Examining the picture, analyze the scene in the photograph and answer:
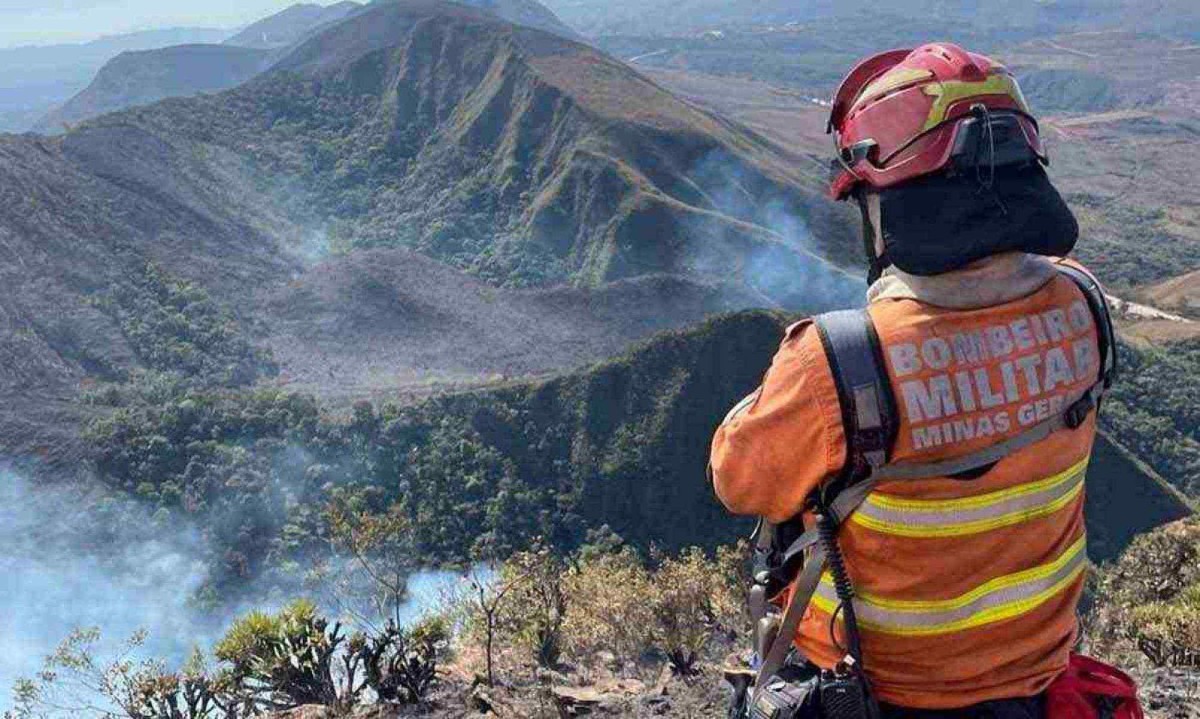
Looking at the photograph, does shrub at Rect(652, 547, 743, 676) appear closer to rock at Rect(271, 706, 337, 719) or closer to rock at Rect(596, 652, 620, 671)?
rock at Rect(596, 652, 620, 671)

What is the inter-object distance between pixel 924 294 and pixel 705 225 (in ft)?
196

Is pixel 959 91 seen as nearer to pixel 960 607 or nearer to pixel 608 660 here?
pixel 960 607

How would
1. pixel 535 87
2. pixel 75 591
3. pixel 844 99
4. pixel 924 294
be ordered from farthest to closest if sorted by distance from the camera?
pixel 535 87 < pixel 75 591 < pixel 844 99 < pixel 924 294

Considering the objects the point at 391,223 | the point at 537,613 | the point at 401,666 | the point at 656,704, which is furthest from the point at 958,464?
the point at 391,223

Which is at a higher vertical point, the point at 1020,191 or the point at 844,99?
the point at 844,99

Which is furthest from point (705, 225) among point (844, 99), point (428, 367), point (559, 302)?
point (844, 99)

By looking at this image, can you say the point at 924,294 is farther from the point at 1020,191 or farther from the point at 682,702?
the point at 682,702

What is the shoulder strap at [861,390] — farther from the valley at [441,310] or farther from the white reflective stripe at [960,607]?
the valley at [441,310]

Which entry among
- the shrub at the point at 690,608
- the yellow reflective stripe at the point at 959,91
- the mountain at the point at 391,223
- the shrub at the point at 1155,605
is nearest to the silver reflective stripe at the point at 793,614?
the yellow reflective stripe at the point at 959,91

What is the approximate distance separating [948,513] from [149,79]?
718ft

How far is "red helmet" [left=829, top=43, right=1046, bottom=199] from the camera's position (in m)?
2.14

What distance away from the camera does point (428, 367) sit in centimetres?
4566

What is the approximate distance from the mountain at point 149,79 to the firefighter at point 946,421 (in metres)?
200

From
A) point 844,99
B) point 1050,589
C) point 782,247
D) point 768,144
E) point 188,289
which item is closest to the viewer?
point 1050,589
